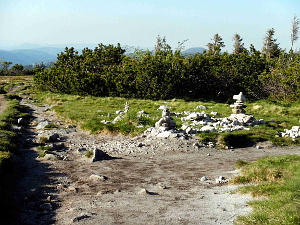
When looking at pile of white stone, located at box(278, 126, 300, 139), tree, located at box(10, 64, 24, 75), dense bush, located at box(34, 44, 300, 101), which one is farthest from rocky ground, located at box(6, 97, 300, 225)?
tree, located at box(10, 64, 24, 75)

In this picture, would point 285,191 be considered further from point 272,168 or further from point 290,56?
point 290,56

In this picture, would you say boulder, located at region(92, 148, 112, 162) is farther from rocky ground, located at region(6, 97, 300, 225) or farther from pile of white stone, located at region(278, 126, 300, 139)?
pile of white stone, located at region(278, 126, 300, 139)

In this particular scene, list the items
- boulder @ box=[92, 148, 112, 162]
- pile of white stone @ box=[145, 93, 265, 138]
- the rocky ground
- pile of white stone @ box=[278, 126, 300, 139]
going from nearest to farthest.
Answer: the rocky ground < boulder @ box=[92, 148, 112, 162] < pile of white stone @ box=[145, 93, 265, 138] < pile of white stone @ box=[278, 126, 300, 139]

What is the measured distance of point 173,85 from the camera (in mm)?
35188

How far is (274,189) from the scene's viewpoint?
8180 millimetres

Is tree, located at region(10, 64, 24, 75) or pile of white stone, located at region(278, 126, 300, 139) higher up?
tree, located at region(10, 64, 24, 75)

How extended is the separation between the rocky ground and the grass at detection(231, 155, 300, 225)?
409mm

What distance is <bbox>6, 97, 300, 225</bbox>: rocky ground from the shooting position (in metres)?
7.26

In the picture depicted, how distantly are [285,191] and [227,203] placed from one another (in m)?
1.50

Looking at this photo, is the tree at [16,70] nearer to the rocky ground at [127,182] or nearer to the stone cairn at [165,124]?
the rocky ground at [127,182]

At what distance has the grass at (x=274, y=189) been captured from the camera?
6.21m

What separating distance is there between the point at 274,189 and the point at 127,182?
4.56m

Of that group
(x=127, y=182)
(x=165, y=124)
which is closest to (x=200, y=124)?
(x=165, y=124)

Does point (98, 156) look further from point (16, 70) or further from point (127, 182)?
point (16, 70)
